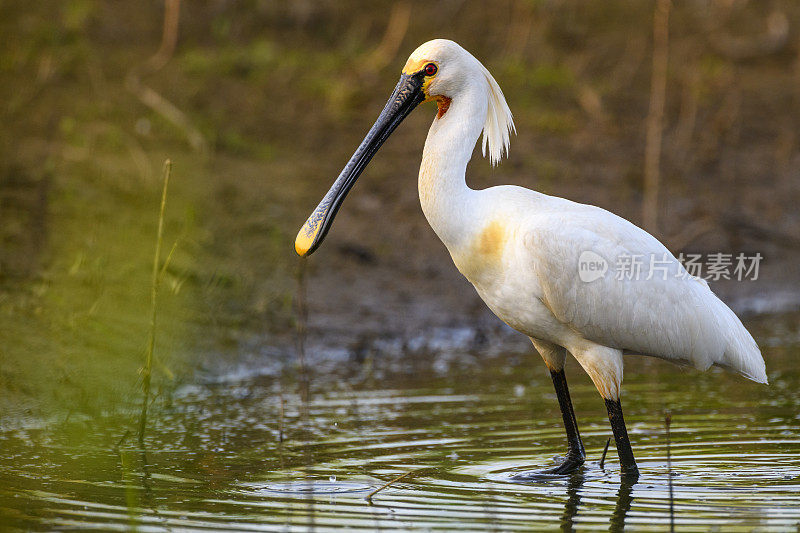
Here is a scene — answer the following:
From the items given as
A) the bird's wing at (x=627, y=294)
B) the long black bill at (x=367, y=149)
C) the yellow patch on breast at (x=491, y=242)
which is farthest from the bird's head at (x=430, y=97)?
the bird's wing at (x=627, y=294)

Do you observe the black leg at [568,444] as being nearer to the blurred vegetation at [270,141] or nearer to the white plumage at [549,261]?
the white plumage at [549,261]

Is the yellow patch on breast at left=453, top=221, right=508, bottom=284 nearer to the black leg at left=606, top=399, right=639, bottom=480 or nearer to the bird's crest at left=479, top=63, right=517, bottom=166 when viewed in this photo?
the bird's crest at left=479, top=63, right=517, bottom=166

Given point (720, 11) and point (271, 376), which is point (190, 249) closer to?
point (271, 376)

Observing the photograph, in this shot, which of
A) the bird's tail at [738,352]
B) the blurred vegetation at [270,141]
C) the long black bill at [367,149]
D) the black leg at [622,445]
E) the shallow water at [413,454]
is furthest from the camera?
the blurred vegetation at [270,141]

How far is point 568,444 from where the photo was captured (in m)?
6.81

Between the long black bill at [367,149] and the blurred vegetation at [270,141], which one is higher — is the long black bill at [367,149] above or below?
below

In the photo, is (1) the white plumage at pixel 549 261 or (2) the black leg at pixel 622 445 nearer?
(1) the white plumage at pixel 549 261

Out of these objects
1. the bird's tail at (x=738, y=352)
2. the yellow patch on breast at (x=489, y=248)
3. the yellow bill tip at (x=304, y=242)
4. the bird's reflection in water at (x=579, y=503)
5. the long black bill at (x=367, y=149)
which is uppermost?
the long black bill at (x=367, y=149)

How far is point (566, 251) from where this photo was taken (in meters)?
6.23

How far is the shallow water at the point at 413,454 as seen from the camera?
5484 millimetres

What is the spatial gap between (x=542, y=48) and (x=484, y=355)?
644 cm

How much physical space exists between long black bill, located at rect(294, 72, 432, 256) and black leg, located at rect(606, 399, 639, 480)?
5.65ft

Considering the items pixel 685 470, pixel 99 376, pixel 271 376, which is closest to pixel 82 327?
pixel 99 376

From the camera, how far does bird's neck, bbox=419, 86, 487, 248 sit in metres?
6.27
